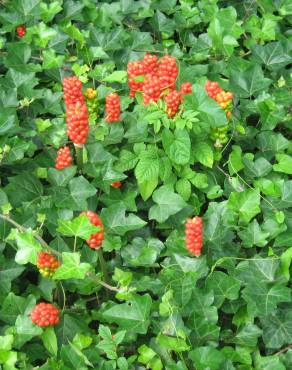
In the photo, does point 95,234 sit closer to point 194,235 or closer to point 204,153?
point 194,235

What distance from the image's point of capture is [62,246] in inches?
75.6

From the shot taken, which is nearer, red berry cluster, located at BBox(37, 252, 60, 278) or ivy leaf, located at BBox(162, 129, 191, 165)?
red berry cluster, located at BBox(37, 252, 60, 278)

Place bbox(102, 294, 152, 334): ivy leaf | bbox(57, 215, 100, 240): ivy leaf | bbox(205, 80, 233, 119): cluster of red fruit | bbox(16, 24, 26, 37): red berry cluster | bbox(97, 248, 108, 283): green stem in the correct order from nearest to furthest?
bbox(57, 215, 100, 240): ivy leaf, bbox(102, 294, 152, 334): ivy leaf, bbox(97, 248, 108, 283): green stem, bbox(205, 80, 233, 119): cluster of red fruit, bbox(16, 24, 26, 37): red berry cluster

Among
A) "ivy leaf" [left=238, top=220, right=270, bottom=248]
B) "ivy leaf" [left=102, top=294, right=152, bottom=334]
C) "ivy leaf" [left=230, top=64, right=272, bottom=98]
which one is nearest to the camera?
"ivy leaf" [left=102, top=294, right=152, bottom=334]

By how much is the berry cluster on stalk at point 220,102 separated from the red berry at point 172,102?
14cm

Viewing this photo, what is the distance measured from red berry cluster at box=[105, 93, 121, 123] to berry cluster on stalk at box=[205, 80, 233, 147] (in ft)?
1.11

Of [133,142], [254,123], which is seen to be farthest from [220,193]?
[254,123]

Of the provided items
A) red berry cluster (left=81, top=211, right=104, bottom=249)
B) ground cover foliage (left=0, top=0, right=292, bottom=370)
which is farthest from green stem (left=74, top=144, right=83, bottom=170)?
red berry cluster (left=81, top=211, right=104, bottom=249)

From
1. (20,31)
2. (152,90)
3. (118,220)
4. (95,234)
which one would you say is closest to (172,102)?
(152,90)

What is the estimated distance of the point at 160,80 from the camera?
209cm

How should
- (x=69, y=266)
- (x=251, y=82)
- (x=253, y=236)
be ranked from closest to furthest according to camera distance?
(x=69, y=266) → (x=253, y=236) → (x=251, y=82)

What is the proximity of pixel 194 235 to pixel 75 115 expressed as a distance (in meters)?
0.55

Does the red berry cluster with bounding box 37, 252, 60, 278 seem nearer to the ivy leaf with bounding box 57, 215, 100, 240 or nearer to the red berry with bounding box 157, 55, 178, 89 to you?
the ivy leaf with bounding box 57, 215, 100, 240

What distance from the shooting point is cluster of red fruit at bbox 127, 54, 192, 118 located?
205 cm
